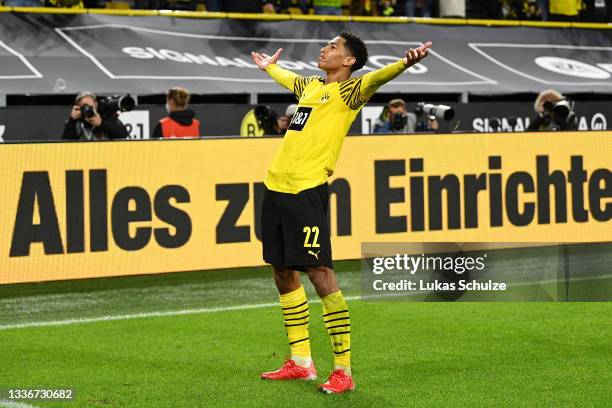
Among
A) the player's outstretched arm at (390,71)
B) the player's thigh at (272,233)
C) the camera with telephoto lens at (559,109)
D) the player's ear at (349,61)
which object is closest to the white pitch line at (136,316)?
the player's thigh at (272,233)

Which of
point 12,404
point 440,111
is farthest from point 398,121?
point 12,404

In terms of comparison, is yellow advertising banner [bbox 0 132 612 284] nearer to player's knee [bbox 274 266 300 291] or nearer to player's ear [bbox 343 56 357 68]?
player's knee [bbox 274 266 300 291]

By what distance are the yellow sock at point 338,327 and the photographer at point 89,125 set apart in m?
6.11

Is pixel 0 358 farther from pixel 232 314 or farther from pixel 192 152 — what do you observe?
pixel 192 152

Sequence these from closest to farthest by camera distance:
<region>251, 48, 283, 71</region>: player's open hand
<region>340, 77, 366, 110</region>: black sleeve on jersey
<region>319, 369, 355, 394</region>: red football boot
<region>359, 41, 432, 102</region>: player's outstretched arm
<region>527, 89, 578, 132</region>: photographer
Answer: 1. <region>359, 41, 432, 102</region>: player's outstretched arm
2. <region>319, 369, 355, 394</region>: red football boot
3. <region>340, 77, 366, 110</region>: black sleeve on jersey
4. <region>251, 48, 283, 71</region>: player's open hand
5. <region>527, 89, 578, 132</region>: photographer

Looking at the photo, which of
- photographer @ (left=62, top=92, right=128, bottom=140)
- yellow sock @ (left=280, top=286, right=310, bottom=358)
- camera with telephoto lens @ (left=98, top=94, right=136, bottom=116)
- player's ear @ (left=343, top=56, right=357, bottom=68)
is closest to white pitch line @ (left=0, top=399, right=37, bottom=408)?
yellow sock @ (left=280, top=286, right=310, bottom=358)

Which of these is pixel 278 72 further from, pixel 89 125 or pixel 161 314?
pixel 89 125

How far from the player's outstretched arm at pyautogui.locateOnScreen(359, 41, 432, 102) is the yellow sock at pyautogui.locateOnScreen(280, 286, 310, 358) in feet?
4.02

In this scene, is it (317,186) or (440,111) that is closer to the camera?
(317,186)

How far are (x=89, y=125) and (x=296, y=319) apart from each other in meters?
5.99

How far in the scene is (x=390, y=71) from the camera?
702 cm

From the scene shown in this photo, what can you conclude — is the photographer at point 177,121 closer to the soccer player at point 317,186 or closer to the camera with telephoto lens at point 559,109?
the camera with telephoto lens at point 559,109

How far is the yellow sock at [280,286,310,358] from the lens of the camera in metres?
7.69

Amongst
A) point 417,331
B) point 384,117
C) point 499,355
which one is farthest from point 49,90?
point 499,355
